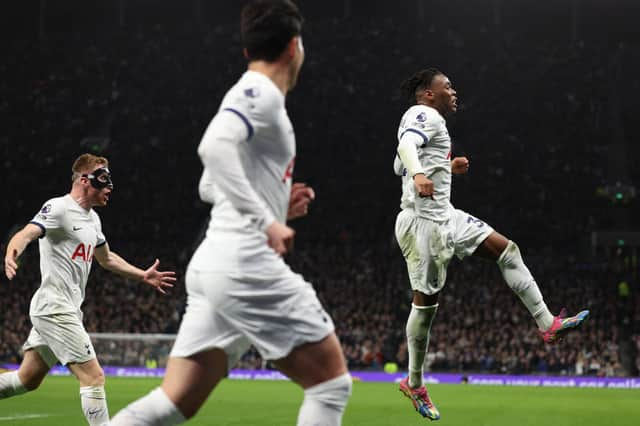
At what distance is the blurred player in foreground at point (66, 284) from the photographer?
7.51m

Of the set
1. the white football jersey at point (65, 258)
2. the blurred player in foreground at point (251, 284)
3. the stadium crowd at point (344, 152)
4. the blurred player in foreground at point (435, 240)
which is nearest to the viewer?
the blurred player in foreground at point (251, 284)

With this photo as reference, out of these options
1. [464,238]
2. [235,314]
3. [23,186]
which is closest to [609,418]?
[464,238]

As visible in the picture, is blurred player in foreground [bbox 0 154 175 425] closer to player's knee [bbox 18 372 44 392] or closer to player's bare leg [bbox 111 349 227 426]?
player's knee [bbox 18 372 44 392]

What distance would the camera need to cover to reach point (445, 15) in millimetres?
35625

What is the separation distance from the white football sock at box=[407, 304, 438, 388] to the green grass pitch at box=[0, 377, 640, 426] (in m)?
1.99

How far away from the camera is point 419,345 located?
8.37 metres

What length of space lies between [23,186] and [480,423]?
1163 inches

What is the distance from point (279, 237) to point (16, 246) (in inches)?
129

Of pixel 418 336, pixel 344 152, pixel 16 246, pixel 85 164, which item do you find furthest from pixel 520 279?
pixel 344 152

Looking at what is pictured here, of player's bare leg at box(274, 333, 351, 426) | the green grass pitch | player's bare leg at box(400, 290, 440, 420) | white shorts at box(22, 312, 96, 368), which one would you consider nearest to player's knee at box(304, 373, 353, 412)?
player's bare leg at box(274, 333, 351, 426)

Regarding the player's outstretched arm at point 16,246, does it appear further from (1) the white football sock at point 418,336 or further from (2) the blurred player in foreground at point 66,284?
(1) the white football sock at point 418,336

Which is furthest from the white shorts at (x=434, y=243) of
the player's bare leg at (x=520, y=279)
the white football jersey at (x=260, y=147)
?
the white football jersey at (x=260, y=147)

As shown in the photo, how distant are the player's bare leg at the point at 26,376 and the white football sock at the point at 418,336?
129 inches

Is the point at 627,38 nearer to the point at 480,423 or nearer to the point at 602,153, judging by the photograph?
the point at 602,153
